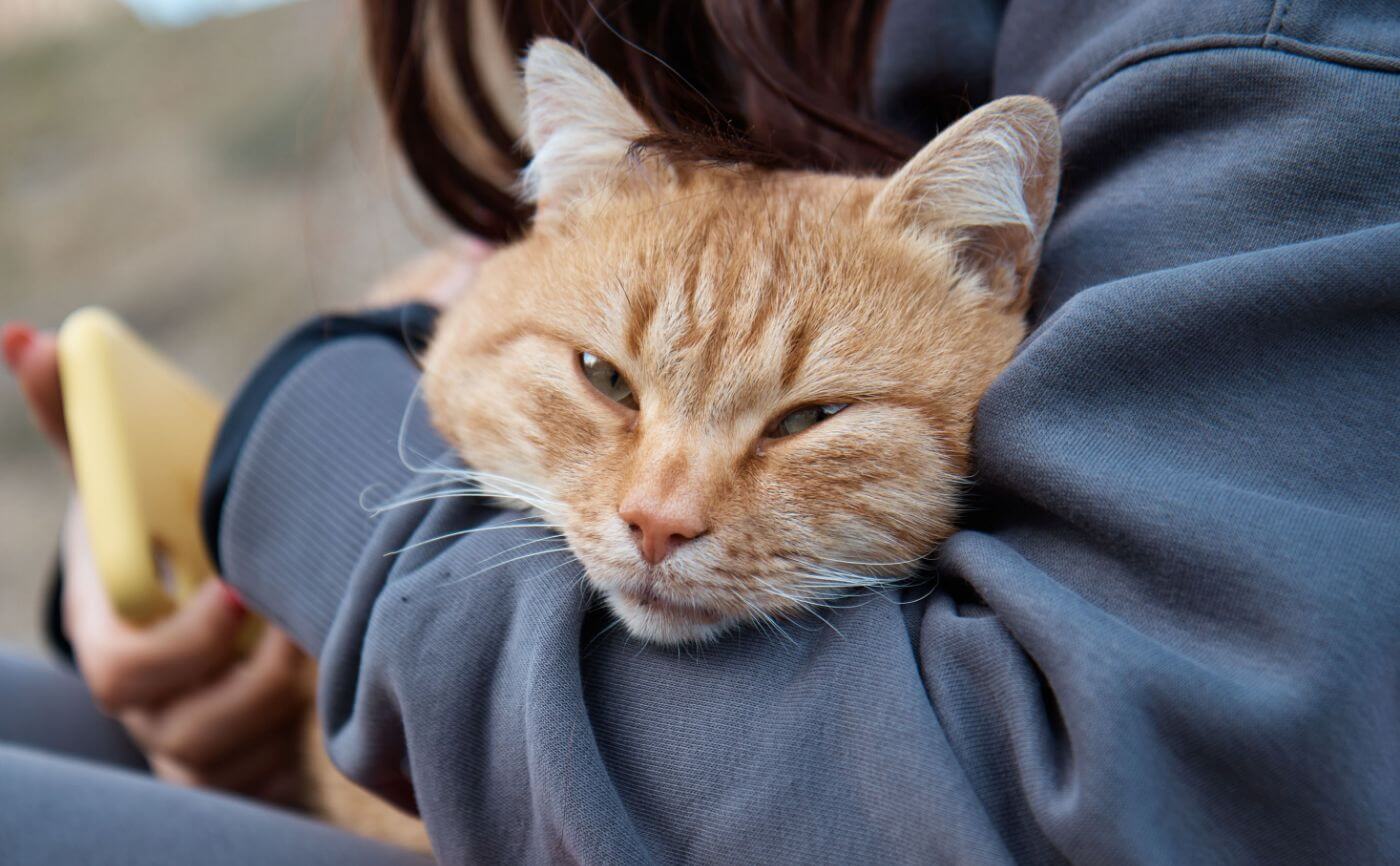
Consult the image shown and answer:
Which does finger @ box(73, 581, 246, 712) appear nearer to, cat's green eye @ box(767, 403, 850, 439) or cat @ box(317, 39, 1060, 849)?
cat @ box(317, 39, 1060, 849)

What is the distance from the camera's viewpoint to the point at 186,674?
189 cm

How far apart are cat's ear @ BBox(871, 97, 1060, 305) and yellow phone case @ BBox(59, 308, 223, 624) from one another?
127 cm

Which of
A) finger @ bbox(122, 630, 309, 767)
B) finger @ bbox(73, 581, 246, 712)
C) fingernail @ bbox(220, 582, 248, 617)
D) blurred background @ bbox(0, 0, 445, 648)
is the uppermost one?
fingernail @ bbox(220, 582, 248, 617)

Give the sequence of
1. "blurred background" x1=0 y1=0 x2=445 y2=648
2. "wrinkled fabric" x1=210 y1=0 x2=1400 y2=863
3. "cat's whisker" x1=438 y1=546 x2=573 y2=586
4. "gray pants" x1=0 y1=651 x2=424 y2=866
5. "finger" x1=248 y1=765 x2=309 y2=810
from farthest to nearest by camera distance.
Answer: "blurred background" x1=0 y1=0 x2=445 y2=648
"finger" x1=248 y1=765 x2=309 y2=810
"gray pants" x1=0 y1=651 x2=424 y2=866
"cat's whisker" x1=438 y1=546 x2=573 y2=586
"wrinkled fabric" x1=210 y1=0 x2=1400 y2=863

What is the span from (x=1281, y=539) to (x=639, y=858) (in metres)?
0.73

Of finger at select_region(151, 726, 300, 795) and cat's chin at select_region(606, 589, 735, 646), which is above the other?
cat's chin at select_region(606, 589, 735, 646)

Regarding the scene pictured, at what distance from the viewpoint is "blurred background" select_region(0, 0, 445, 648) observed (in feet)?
19.2

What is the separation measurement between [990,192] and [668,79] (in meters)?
0.57

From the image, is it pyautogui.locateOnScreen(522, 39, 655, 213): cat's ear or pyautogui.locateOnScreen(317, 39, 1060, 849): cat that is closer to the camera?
pyautogui.locateOnScreen(317, 39, 1060, 849): cat

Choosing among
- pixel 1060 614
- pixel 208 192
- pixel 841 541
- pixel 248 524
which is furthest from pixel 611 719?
pixel 208 192

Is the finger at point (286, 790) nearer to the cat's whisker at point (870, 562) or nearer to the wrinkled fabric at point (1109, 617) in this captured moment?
the wrinkled fabric at point (1109, 617)

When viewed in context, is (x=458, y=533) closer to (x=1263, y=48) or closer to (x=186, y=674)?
(x=186, y=674)

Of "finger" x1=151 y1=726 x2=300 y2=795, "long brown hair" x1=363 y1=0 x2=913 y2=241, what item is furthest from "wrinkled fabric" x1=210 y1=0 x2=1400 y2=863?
"finger" x1=151 y1=726 x2=300 y2=795

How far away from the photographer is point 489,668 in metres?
1.18
